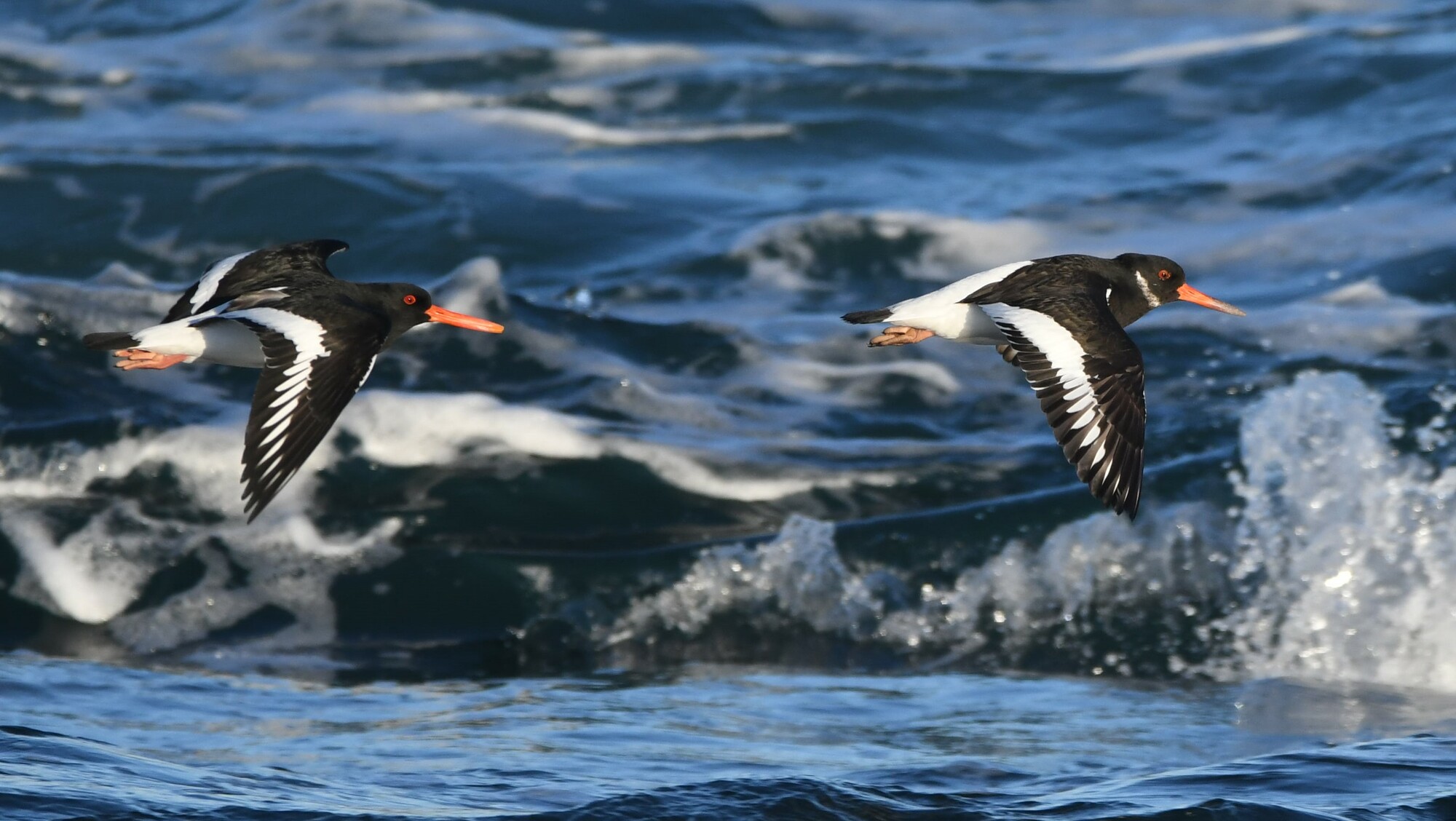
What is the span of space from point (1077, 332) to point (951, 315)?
0.48 m

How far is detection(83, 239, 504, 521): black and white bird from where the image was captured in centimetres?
507

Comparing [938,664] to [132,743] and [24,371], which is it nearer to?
[132,743]

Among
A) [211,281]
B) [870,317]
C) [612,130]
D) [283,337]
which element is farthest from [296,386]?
[612,130]

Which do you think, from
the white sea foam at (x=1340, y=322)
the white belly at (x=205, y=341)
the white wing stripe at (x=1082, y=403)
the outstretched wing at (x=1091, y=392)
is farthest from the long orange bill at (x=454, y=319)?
the white sea foam at (x=1340, y=322)

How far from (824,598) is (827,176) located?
637 centimetres

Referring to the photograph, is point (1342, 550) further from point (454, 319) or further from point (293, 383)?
point (293, 383)

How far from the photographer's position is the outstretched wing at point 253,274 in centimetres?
624

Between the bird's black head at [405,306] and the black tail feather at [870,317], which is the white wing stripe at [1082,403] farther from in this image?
the bird's black head at [405,306]

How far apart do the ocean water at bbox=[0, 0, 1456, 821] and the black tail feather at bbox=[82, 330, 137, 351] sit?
4.00 feet

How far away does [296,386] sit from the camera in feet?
17.1

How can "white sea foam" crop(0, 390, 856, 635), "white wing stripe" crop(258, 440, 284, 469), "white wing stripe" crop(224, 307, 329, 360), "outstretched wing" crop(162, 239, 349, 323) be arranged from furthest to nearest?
"white sea foam" crop(0, 390, 856, 635) < "outstretched wing" crop(162, 239, 349, 323) < "white wing stripe" crop(224, 307, 329, 360) < "white wing stripe" crop(258, 440, 284, 469)

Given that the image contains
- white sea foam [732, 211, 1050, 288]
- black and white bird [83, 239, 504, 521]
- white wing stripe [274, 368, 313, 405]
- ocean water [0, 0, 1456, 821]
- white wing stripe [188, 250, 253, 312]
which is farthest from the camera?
white sea foam [732, 211, 1050, 288]

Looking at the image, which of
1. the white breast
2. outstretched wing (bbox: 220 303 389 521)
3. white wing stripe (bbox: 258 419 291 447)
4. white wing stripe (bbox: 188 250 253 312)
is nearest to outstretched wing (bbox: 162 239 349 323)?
white wing stripe (bbox: 188 250 253 312)

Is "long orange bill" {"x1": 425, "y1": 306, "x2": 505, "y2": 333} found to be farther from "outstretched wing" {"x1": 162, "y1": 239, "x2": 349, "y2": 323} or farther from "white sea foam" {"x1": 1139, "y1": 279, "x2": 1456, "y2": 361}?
"white sea foam" {"x1": 1139, "y1": 279, "x2": 1456, "y2": 361}
